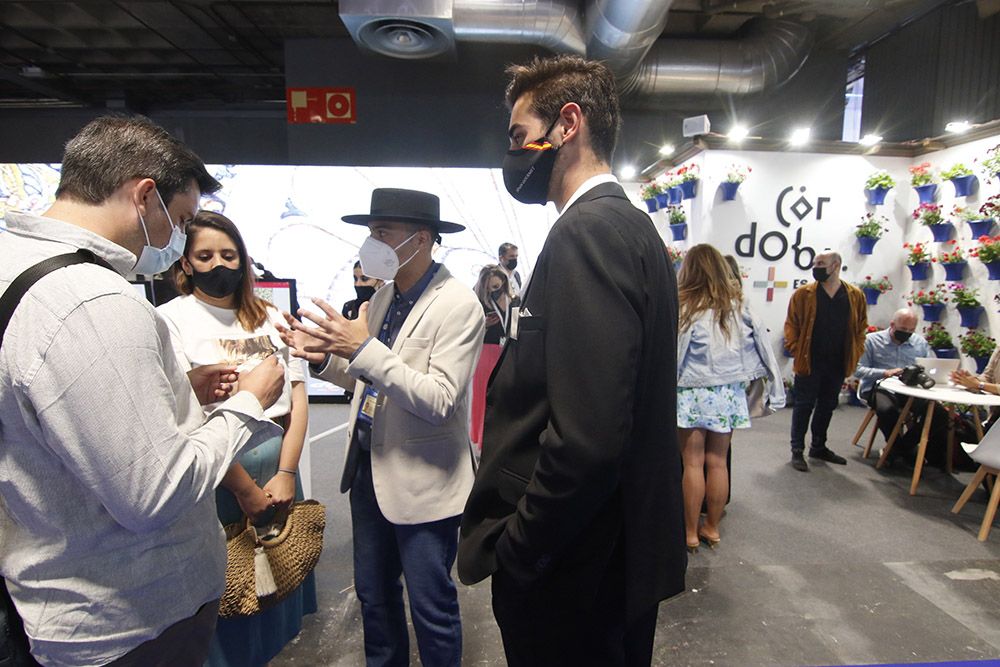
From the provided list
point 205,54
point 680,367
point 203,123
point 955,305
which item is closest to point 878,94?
point 955,305

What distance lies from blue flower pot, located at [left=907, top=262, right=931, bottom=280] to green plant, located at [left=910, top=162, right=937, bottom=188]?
94cm

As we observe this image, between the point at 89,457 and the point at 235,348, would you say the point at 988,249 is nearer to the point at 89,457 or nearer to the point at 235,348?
the point at 235,348

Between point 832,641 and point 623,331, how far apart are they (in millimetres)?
2224

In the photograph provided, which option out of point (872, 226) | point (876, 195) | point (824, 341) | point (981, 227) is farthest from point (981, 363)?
point (824, 341)

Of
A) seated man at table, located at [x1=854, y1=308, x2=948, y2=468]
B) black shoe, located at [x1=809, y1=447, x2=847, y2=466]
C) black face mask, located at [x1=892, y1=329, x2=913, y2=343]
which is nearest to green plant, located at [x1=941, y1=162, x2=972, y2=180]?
seated man at table, located at [x1=854, y1=308, x2=948, y2=468]

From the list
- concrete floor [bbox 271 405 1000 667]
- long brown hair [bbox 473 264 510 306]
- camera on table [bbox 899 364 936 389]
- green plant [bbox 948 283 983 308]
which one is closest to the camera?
concrete floor [bbox 271 405 1000 667]

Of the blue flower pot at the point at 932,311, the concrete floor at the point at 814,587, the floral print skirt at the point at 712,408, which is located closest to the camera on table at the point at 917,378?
the concrete floor at the point at 814,587

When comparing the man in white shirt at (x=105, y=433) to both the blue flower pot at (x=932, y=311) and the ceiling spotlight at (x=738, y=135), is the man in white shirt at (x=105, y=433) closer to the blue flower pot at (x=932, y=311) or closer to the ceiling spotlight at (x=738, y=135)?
the ceiling spotlight at (x=738, y=135)

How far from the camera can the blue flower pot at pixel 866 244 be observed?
6.39m

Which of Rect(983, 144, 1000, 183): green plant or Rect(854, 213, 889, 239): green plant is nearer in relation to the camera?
Rect(983, 144, 1000, 183): green plant

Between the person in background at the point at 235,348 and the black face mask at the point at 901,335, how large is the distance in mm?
4816

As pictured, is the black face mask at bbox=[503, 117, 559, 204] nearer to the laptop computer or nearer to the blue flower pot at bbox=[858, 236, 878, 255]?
the laptop computer

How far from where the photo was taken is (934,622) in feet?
7.83

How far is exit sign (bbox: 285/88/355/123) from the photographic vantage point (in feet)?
21.4
